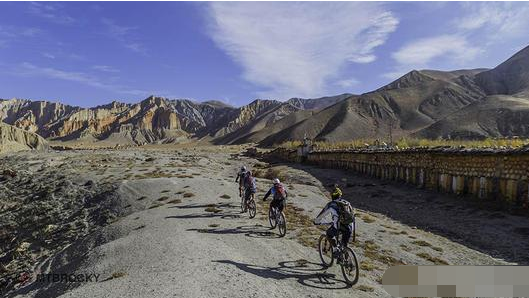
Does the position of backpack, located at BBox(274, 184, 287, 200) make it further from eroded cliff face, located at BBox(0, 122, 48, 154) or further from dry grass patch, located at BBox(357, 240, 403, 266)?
eroded cliff face, located at BBox(0, 122, 48, 154)

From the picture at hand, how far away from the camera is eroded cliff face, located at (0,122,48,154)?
354ft

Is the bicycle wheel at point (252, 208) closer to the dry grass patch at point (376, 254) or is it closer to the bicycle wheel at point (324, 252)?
the dry grass patch at point (376, 254)

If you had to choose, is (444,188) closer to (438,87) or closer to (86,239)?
(86,239)

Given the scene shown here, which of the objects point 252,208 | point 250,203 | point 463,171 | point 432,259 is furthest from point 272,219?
point 463,171

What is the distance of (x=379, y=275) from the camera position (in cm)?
1295

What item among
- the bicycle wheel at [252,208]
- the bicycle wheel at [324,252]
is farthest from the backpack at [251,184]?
the bicycle wheel at [324,252]

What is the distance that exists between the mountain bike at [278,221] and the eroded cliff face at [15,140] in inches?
3957

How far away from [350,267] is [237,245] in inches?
179

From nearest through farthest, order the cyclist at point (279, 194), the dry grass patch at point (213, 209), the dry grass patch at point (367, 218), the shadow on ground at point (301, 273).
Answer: the shadow on ground at point (301, 273) < the cyclist at point (279, 194) < the dry grass patch at point (367, 218) < the dry grass patch at point (213, 209)

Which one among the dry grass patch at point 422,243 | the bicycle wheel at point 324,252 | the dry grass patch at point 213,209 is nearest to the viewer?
the bicycle wheel at point 324,252

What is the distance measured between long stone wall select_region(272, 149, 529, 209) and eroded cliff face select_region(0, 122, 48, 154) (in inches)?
3654

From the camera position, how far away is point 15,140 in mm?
121312

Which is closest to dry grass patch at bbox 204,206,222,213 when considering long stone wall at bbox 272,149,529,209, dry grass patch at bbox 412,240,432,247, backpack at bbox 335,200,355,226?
dry grass patch at bbox 412,240,432,247

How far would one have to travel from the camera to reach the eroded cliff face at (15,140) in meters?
108
